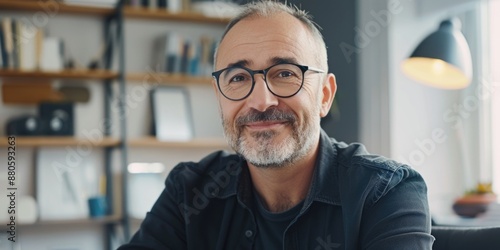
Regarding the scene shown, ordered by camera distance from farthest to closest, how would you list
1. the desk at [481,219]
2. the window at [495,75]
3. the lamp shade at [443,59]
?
the window at [495,75], the desk at [481,219], the lamp shade at [443,59]

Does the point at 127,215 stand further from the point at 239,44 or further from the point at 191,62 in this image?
the point at 239,44

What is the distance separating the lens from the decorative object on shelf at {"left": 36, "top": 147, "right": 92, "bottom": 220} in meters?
4.05

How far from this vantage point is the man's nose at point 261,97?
5.07 ft

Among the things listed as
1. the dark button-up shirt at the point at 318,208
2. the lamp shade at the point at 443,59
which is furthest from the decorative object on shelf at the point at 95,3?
the dark button-up shirt at the point at 318,208

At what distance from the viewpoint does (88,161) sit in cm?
426

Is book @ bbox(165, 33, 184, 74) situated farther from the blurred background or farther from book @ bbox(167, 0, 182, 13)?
book @ bbox(167, 0, 182, 13)

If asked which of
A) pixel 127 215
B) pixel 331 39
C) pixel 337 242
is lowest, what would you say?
pixel 127 215

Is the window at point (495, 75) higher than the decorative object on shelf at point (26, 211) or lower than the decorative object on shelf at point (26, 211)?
higher

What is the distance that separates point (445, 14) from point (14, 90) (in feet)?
8.28

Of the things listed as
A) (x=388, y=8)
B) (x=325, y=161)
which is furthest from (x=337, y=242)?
(x=388, y=8)

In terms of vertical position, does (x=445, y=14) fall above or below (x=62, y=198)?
above

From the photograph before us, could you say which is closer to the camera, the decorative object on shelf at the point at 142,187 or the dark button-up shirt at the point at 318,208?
the dark button-up shirt at the point at 318,208

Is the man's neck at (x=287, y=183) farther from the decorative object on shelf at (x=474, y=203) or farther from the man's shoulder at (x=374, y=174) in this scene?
the decorative object on shelf at (x=474, y=203)

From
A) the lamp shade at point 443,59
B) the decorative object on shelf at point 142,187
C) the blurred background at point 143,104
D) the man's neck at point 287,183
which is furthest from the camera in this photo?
the decorative object on shelf at point 142,187
